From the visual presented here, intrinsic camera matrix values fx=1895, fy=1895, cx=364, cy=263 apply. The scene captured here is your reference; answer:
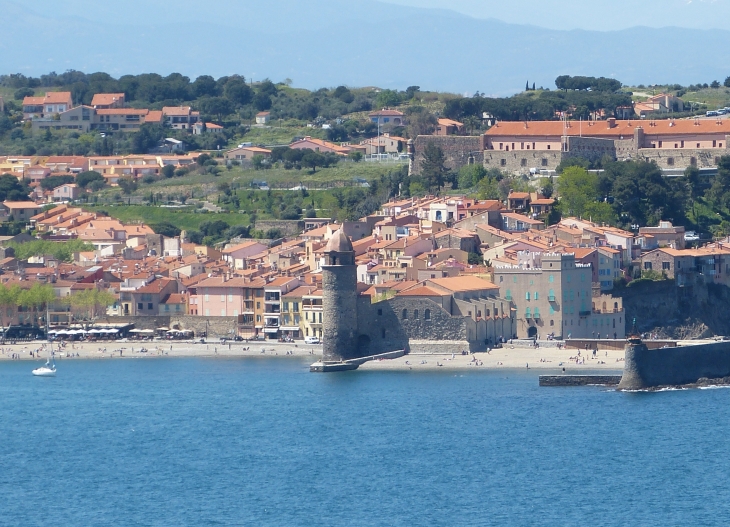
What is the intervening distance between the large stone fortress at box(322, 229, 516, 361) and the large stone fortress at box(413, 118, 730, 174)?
25.3 m

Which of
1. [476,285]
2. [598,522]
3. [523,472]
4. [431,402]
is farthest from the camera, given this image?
[476,285]

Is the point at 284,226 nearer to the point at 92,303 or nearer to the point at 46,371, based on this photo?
the point at 92,303

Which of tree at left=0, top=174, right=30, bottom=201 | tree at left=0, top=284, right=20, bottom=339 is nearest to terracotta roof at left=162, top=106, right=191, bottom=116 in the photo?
tree at left=0, top=174, right=30, bottom=201

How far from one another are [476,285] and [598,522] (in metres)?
26.6

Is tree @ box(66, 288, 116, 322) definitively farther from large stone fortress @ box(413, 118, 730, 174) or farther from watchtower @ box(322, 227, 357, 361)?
→ large stone fortress @ box(413, 118, 730, 174)

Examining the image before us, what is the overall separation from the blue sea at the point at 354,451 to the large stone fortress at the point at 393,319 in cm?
184

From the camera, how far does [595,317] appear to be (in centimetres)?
6819

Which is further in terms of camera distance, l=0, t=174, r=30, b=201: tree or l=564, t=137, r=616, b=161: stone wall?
l=0, t=174, r=30, b=201: tree

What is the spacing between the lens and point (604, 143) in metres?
90.6

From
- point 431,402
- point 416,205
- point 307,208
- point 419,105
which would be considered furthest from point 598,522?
point 419,105

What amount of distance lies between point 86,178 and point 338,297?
47.4 meters

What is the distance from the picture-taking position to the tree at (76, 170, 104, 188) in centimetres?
10806

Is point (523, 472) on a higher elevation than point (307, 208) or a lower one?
lower

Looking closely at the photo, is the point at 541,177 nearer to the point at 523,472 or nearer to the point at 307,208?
the point at 307,208
